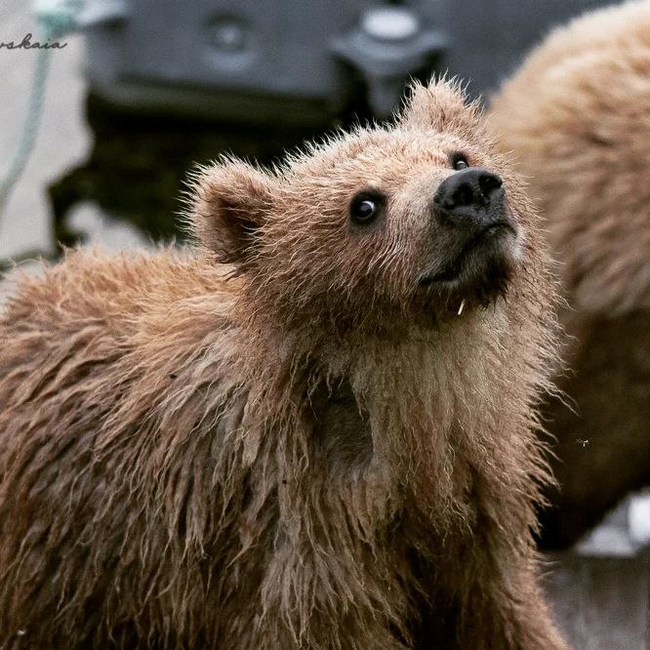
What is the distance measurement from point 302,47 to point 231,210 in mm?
4080

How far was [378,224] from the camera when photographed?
3.28 metres

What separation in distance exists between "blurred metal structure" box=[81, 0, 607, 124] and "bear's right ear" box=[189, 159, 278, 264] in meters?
3.76

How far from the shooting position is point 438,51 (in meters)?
7.21

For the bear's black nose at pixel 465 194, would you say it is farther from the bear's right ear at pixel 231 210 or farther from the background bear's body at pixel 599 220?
the background bear's body at pixel 599 220

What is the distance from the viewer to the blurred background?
7168 mm

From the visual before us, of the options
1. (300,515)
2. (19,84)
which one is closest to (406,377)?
(300,515)

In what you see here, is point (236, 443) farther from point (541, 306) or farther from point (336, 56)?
point (336, 56)

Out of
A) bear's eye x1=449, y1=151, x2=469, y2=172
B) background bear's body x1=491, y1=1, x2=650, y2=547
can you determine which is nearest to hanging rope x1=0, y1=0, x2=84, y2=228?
background bear's body x1=491, y1=1, x2=650, y2=547

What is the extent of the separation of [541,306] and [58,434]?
127 cm

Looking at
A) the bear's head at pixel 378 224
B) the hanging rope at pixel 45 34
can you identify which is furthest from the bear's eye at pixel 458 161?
the hanging rope at pixel 45 34

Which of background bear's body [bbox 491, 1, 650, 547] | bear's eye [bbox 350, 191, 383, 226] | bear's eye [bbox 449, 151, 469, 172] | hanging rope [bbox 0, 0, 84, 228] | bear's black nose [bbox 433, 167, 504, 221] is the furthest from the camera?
hanging rope [bbox 0, 0, 84, 228]

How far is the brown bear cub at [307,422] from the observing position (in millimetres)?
3291

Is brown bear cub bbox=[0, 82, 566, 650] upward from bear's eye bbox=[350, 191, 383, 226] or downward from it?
downward

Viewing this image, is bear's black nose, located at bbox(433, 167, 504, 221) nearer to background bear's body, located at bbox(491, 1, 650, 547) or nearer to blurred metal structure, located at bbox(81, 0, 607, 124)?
background bear's body, located at bbox(491, 1, 650, 547)
